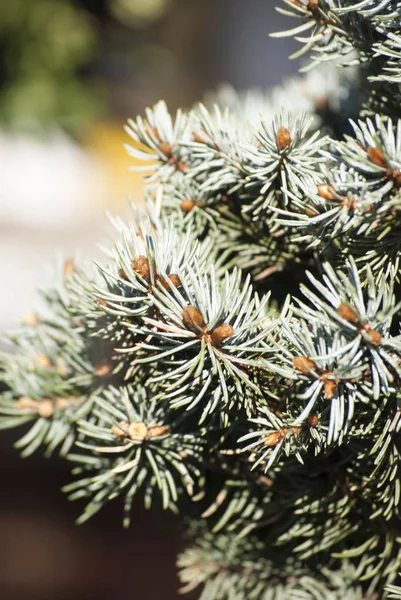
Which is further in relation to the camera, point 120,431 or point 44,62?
point 44,62

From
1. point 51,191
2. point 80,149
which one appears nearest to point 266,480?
point 51,191

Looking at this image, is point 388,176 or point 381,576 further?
point 381,576

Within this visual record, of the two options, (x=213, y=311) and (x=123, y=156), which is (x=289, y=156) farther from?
(x=123, y=156)

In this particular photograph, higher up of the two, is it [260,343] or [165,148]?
[165,148]

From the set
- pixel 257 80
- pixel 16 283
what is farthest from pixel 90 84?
pixel 16 283

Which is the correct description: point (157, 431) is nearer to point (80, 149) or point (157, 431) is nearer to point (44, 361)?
point (44, 361)

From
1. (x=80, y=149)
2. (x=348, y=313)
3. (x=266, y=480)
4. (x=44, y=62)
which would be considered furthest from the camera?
(x=80, y=149)

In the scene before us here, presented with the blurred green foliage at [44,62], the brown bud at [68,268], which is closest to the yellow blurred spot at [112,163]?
the blurred green foliage at [44,62]
